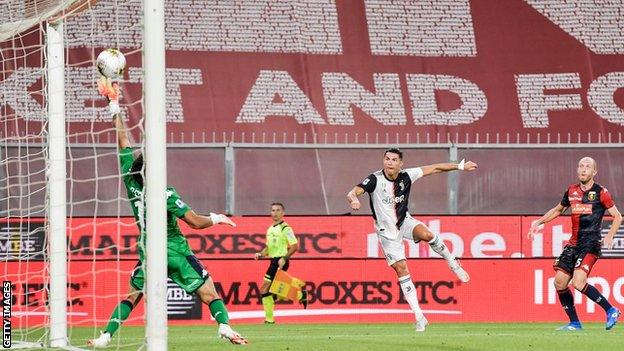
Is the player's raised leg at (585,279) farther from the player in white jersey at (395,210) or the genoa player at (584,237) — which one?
the player in white jersey at (395,210)

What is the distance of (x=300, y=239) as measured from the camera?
21.0m

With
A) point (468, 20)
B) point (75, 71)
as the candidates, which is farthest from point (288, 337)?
point (468, 20)

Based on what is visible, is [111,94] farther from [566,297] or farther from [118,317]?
[566,297]

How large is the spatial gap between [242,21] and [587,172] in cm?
1268

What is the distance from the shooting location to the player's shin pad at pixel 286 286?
18.0 metres

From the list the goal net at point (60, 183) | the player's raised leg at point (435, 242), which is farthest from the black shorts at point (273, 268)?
Result: the player's raised leg at point (435, 242)

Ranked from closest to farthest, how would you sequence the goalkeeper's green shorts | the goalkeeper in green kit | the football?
the football, the goalkeeper in green kit, the goalkeeper's green shorts

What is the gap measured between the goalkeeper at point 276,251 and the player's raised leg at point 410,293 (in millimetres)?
4104

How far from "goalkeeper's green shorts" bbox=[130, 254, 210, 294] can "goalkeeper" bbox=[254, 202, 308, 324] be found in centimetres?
723

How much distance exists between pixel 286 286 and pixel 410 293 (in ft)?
14.1

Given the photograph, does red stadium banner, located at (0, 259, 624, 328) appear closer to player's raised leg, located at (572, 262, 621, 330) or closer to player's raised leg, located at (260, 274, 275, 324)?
player's raised leg, located at (260, 274, 275, 324)

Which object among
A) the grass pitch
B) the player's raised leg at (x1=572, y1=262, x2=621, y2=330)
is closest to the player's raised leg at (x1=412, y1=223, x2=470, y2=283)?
the grass pitch

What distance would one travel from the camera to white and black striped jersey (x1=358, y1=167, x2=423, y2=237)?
1409cm

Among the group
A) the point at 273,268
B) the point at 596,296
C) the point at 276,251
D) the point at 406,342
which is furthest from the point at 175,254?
the point at 276,251
